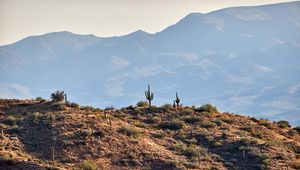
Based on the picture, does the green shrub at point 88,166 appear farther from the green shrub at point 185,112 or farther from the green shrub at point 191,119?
the green shrub at point 185,112

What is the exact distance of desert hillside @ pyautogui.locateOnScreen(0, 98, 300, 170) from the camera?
49031 mm

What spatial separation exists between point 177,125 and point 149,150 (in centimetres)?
830

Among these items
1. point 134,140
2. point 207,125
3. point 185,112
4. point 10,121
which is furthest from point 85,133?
point 185,112

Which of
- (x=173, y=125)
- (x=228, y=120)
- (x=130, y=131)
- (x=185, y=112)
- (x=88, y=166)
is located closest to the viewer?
(x=88, y=166)

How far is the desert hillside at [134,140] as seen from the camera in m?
49.0

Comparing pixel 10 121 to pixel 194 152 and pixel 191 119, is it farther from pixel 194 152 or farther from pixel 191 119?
pixel 191 119

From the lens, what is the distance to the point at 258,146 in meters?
55.4

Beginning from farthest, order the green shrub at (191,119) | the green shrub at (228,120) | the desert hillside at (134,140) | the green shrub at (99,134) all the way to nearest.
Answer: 1. the green shrub at (228,120)
2. the green shrub at (191,119)
3. the green shrub at (99,134)
4. the desert hillside at (134,140)

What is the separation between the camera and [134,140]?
176 feet

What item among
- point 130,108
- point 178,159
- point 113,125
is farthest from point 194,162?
point 130,108

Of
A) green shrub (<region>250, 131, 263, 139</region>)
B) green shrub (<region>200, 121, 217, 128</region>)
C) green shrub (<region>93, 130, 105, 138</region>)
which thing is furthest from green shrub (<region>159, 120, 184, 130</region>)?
green shrub (<region>93, 130, 105, 138</region>)

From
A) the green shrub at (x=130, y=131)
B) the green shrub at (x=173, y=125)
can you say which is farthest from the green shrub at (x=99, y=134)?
the green shrub at (x=173, y=125)

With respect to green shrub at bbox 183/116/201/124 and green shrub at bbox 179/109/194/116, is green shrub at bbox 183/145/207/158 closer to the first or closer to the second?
green shrub at bbox 183/116/201/124

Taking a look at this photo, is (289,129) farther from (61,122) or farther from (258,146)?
(61,122)
